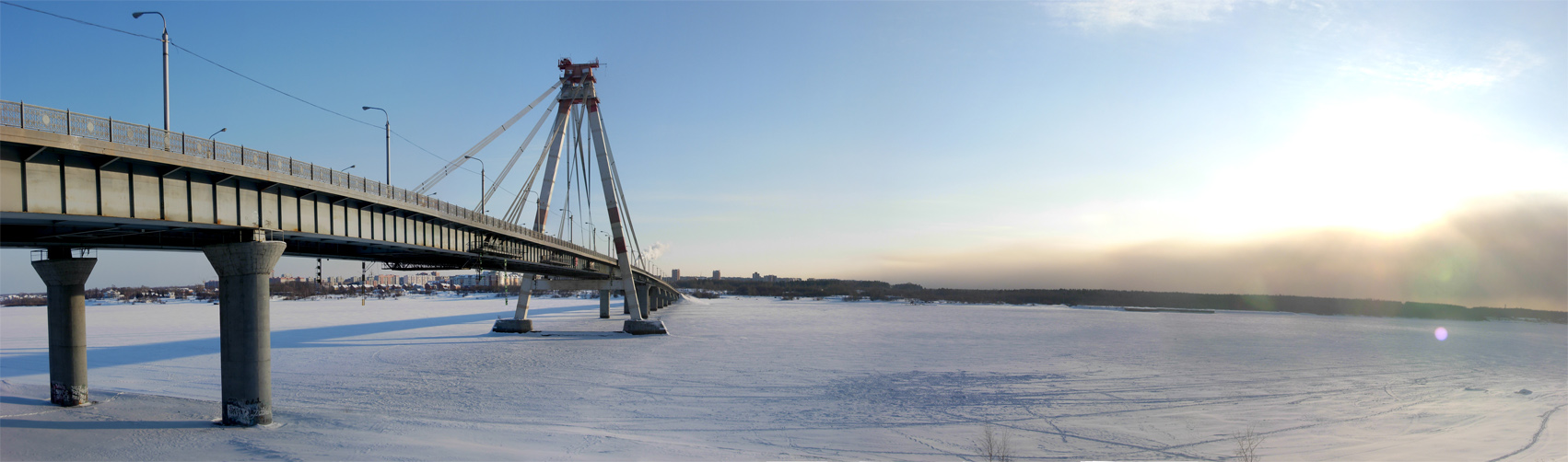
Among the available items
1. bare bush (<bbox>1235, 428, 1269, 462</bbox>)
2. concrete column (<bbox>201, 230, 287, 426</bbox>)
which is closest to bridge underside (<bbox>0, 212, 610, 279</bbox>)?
concrete column (<bbox>201, 230, 287, 426</bbox>)

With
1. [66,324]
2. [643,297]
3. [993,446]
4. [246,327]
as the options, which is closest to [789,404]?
[993,446]

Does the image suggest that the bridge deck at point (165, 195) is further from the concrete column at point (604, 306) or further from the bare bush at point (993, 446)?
the concrete column at point (604, 306)

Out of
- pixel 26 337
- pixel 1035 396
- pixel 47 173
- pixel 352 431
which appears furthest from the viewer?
pixel 26 337

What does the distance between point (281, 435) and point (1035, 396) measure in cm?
2266

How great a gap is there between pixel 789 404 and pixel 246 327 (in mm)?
16039

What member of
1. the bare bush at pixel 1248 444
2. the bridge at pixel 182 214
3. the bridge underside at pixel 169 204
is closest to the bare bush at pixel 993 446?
the bare bush at pixel 1248 444

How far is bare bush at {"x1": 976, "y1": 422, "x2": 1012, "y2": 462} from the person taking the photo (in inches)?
616

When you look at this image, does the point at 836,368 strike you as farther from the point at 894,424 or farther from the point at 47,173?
the point at 47,173

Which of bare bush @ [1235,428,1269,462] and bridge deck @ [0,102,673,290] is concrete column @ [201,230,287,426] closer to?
bridge deck @ [0,102,673,290]

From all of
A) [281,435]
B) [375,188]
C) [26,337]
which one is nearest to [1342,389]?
[281,435]

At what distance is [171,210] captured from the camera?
59.2 ft

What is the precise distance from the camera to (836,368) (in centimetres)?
3141

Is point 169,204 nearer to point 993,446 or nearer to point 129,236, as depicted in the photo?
point 129,236

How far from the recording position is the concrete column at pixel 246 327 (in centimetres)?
1853
